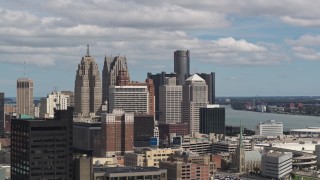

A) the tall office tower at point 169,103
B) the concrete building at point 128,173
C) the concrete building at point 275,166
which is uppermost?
the tall office tower at point 169,103

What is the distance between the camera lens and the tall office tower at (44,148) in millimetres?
35344

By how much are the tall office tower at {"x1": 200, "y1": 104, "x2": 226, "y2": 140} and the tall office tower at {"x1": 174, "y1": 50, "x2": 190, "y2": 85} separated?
112 ft

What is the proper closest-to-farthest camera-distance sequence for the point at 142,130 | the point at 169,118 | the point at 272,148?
the point at 272,148 → the point at 142,130 → the point at 169,118

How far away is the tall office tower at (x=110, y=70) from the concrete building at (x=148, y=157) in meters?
55.1

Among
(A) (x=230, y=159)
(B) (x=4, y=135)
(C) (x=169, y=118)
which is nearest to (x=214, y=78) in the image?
(C) (x=169, y=118)

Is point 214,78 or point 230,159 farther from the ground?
point 214,78

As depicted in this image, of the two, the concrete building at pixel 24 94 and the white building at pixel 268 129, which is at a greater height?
the concrete building at pixel 24 94

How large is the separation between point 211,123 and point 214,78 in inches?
1427

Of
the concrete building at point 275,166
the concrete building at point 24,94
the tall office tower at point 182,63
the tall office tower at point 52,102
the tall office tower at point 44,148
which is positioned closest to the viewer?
the tall office tower at point 44,148

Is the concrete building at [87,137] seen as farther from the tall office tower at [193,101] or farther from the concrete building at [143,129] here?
the tall office tower at [193,101]

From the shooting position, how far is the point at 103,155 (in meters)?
70.8

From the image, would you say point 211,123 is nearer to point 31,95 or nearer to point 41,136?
point 31,95

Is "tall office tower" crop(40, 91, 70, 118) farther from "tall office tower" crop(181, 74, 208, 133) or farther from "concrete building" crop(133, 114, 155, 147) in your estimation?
"concrete building" crop(133, 114, 155, 147)

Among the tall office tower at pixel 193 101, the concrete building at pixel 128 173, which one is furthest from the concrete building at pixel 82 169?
the tall office tower at pixel 193 101
